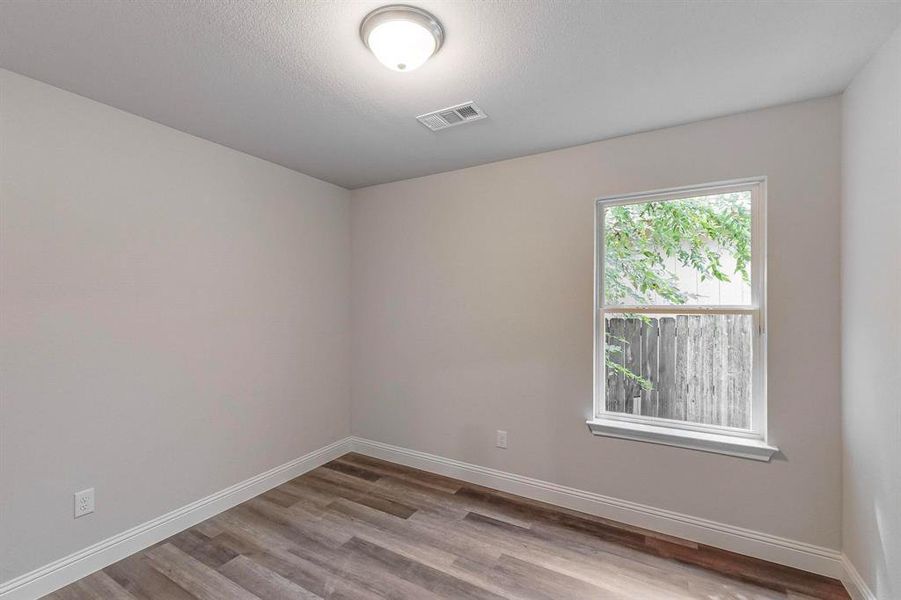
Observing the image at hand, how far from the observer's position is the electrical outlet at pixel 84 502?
2.11 metres

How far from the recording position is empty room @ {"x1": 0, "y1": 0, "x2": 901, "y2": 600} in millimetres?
1719

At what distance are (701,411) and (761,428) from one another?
30cm

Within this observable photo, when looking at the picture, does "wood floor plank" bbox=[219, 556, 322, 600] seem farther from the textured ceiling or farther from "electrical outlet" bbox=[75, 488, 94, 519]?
the textured ceiling

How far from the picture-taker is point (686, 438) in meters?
2.41

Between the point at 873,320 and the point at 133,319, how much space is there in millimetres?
3766

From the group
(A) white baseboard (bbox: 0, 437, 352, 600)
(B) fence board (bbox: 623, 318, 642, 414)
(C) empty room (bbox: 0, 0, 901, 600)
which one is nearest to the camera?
(C) empty room (bbox: 0, 0, 901, 600)

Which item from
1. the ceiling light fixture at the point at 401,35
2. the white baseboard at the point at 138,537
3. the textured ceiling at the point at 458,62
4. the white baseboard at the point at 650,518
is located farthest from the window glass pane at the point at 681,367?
the white baseboard at the point at 138,537

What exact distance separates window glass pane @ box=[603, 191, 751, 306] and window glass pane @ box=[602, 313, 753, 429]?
0.47ft

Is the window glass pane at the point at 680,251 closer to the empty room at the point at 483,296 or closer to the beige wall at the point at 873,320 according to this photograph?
the empty room at the point at 483,296

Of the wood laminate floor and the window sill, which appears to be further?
the window sill

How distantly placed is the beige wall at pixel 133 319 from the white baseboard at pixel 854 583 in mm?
3494

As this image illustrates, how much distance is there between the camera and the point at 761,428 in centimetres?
232

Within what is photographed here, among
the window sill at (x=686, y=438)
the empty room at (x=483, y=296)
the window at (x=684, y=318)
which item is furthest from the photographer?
the window at (x=684, y=318)

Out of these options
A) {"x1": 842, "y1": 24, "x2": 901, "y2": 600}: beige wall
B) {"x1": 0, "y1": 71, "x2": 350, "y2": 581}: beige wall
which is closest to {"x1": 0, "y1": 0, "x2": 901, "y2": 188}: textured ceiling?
{"x1": 842, "y1": 24, "x2": 901, "y2": 600}: beige wall
